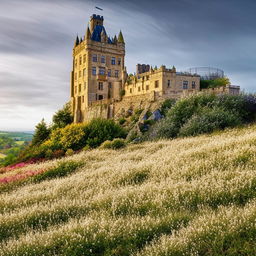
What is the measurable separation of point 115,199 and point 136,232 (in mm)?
2163

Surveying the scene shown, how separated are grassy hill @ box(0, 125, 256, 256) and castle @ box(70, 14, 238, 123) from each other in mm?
32868

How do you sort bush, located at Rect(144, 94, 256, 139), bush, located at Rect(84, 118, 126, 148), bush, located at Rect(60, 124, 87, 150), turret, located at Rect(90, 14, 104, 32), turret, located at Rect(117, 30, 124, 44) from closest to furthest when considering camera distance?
1. bush, located at Rect(144, 94, 256, 139)
2. bush, located at Rect(84, 118, 126, 148)
3. bush, located at Rect(60, 124, 87, 150)
4. turret, located at Rect(117, 30, 124, 44)
5. turret, located at Rect(90, 14, 104, 32)

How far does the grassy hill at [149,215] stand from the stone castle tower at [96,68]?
44122mm

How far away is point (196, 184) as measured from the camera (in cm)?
705

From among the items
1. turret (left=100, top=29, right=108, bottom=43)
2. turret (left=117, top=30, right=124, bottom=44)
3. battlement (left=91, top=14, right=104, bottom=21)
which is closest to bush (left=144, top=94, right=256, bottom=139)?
turret (left=100, top=29, right=108, bottom=43)

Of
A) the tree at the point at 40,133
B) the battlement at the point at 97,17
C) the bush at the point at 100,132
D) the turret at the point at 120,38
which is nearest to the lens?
the bush at the point at 100,132

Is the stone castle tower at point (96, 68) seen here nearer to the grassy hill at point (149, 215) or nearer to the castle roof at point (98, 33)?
the castle roof at point (98, 33)

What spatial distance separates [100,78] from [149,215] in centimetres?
5177

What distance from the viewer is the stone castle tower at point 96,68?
55.0 m

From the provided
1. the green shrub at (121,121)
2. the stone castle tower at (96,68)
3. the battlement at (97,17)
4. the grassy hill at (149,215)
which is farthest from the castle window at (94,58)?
the grassy hill at (149,215)

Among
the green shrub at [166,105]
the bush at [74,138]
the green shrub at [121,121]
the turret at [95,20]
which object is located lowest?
the bush at [74,138]

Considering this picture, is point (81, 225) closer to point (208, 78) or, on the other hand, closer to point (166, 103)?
point (166, 103)

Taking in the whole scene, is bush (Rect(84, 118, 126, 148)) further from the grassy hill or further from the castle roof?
the castle roof

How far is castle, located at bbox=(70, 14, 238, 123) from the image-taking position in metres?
45.2
